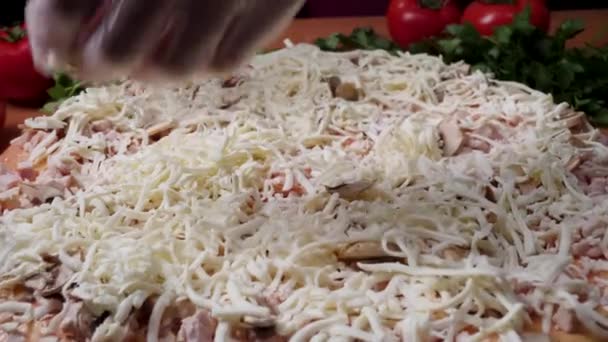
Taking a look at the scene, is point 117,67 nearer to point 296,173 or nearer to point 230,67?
point 230,67

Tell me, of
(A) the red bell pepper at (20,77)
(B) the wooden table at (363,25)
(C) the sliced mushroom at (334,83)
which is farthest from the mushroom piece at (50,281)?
(B) the wooden table at (363,25)

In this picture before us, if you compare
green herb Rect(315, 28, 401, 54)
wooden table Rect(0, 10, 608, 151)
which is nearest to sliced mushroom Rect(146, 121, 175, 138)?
green herb Rect(315, 28, 401, 54)

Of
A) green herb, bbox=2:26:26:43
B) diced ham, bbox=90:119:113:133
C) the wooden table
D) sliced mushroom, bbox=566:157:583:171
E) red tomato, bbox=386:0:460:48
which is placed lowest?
the wooden table

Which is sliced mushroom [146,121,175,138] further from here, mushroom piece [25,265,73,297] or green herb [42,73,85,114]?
mushroom piece [25,265,73,297]

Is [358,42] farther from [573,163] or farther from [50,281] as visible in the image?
[50,281]

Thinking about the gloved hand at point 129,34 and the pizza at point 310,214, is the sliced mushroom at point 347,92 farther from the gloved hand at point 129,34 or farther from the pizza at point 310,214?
the gloved hand at point 129,34

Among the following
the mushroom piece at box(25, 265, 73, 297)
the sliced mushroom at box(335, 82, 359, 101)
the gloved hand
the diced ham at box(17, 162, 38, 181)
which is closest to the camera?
the gloved hand

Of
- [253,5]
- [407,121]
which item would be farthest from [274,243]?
[407,121]
